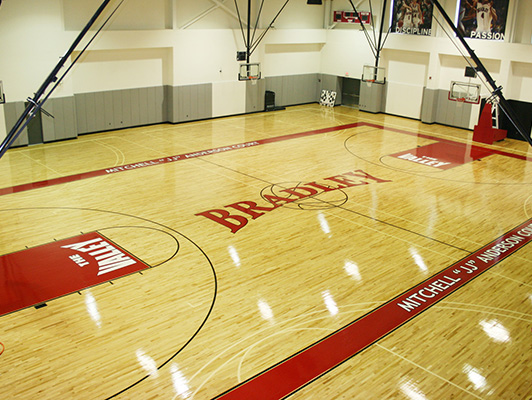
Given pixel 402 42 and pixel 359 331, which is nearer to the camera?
pixel 359 331

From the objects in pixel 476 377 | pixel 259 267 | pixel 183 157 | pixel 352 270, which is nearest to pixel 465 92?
pixel 183 157

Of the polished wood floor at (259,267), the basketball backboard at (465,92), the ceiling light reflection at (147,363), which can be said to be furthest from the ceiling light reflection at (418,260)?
the basketball backboard at (465,92)

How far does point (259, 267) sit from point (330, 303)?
2.09 metres

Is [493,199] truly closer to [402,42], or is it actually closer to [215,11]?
[402,42]

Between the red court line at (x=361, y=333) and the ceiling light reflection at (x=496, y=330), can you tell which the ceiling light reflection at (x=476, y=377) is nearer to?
the ceiling light reflection at (x=496, y=330)

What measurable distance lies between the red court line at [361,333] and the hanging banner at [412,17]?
658 inches

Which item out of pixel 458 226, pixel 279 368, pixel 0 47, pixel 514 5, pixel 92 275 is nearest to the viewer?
pixel 279 368

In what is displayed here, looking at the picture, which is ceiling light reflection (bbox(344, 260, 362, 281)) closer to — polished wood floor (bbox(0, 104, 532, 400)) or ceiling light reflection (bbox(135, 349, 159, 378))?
polished wood floor (bbox(0, 104, 532, 400))

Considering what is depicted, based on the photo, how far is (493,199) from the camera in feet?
55.2

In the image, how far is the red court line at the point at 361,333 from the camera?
8227mm

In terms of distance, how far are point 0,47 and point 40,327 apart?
13.7m

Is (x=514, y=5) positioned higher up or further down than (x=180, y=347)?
higher up

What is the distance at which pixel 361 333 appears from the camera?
31.7 ft

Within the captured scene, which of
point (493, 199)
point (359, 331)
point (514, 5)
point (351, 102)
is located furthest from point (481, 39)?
point (359, 331)
